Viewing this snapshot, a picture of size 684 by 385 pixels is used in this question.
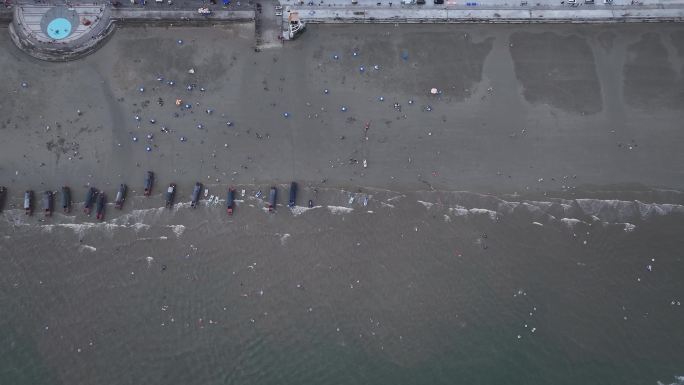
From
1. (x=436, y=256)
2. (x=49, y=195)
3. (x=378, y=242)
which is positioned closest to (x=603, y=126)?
(x=436, y=256)

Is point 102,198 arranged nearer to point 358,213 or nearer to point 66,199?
point 66,199

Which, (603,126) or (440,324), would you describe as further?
(603,126)

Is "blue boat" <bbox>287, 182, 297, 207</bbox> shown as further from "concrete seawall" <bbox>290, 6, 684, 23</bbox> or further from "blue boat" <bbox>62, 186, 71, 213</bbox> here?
"blue boat" <bbox>62, 186, 71, 213</bbox>

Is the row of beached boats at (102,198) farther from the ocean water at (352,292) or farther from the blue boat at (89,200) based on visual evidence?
the ocean water at (352,292)

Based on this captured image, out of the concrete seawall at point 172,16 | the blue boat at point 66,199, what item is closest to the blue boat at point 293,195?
the concrete seawall at point 172,16

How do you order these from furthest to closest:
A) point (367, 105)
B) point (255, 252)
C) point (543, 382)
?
point (367, 105), point (255, 252), point (543, 382)

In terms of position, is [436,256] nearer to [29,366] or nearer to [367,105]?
[367,105]

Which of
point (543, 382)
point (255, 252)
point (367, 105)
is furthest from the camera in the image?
point (367, 105)
